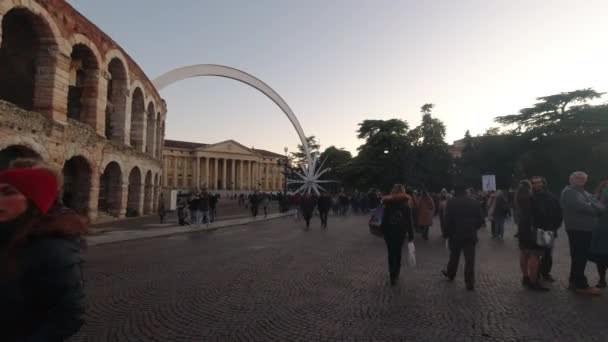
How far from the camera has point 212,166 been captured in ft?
337

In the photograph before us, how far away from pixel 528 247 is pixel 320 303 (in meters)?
3.71

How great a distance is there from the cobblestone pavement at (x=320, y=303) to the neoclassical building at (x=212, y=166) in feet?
278

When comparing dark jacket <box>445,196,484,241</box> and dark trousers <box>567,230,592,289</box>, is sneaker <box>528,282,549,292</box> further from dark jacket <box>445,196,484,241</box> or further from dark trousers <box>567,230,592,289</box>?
dark jacket <box>445,196,484,241</box>

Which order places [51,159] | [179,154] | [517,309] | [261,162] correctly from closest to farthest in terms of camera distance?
[517,309] → [51,159] → [179,154] → [261,162]

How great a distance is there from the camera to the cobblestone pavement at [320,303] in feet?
14.8

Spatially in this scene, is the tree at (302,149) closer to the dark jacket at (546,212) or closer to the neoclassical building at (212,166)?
the neoclassical building at (212,166)

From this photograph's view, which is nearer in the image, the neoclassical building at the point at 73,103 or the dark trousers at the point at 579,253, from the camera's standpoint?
the dark trousers at the point at 579,253

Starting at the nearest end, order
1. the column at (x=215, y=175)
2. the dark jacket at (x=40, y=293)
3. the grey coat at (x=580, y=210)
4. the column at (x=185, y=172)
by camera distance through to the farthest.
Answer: the dark jacket at (x=40, y=293) < the grey coat at (x=580, y=210) < the column at (x=185, y=172) < the column at (x=215, y=175)

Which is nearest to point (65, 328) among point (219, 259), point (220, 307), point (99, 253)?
point (220, 307)

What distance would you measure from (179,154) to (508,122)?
7658 cm

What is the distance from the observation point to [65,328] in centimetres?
178

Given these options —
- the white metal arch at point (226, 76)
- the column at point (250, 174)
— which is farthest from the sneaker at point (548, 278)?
the column at point (250, 174)

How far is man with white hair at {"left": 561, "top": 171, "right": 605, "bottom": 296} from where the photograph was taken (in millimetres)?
6172

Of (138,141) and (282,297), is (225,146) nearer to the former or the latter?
(138,141)
